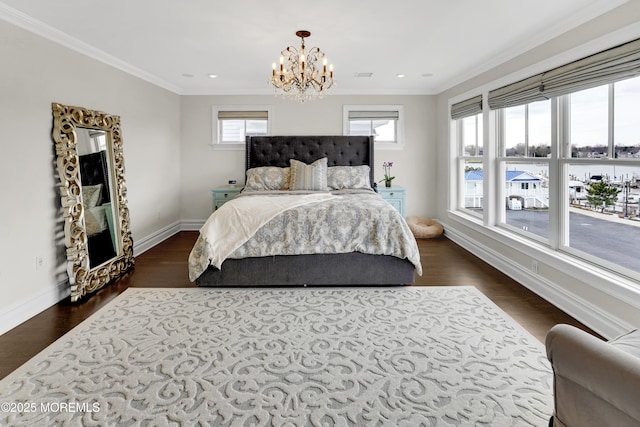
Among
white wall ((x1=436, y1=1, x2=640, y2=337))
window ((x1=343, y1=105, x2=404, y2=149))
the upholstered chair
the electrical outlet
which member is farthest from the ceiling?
the upholstered chair

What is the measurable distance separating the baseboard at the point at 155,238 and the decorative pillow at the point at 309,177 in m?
2.10

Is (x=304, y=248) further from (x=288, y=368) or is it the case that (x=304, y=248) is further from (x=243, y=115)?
(x=243, y=115)

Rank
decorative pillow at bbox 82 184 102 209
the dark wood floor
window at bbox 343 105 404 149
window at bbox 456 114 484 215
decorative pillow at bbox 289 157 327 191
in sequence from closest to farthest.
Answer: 1. the dark wood floor
2. decorative pillow at bbox 82 184 102 209
3. window at bbox 456 114 484 215
4. decorative pillow at bbox 289 157 327 191
5. window at bbox 343 105 404 149

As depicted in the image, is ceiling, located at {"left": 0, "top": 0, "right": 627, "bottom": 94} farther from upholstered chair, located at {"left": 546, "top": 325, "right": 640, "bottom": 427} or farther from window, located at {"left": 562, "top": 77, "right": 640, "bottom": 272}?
upholstered chair, located at {"left": 546, "top": 325, "right": 640, "bottom": 427}

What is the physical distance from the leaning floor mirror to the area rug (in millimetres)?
598

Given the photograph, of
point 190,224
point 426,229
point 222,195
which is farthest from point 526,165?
point 190,224

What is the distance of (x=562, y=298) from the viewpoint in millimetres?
2957

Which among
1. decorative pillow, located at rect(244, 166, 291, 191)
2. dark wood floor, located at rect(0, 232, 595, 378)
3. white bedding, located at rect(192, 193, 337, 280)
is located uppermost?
decorative pillow, located at rect(244, 166, 291, 191)

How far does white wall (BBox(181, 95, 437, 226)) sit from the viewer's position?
237 inches

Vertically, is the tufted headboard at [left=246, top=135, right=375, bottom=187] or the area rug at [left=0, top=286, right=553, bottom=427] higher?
the tufted headboard at [left=246, top=135, right=375, bottom=187]

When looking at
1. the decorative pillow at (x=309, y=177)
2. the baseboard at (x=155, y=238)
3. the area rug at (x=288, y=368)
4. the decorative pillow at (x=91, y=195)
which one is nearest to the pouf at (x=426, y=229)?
the decorative pillow at (x=309, y=177)

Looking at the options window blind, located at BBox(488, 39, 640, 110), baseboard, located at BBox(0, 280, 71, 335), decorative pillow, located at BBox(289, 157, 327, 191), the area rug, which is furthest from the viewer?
decorative pillow, located at BBox(289, 157, 327, 191)

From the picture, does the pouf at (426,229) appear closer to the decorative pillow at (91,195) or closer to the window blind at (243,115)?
the window blind at (243,115)

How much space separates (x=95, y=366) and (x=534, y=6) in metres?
3.91
